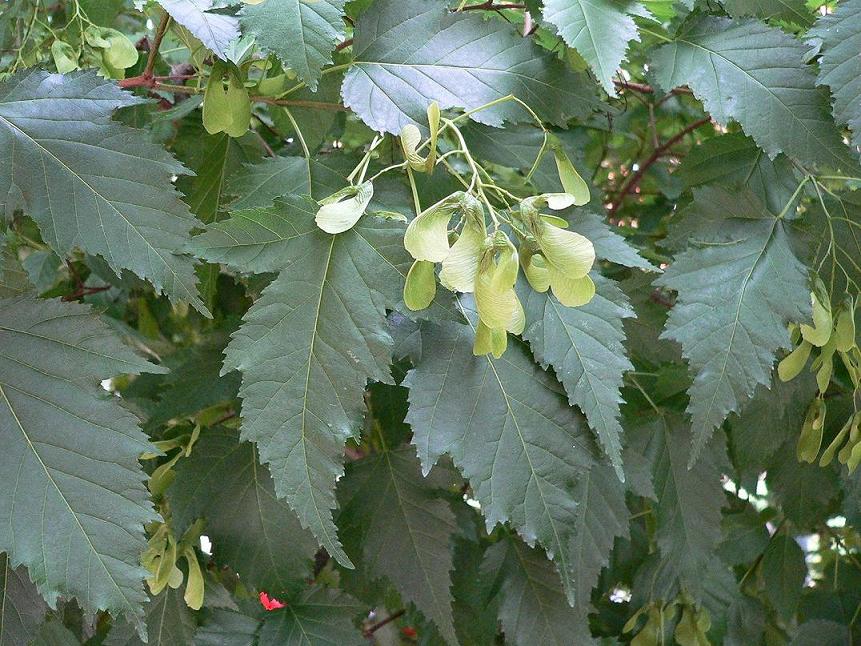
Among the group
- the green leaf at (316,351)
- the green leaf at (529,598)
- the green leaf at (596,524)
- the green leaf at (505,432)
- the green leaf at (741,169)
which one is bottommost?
the green leaf at (529,598)

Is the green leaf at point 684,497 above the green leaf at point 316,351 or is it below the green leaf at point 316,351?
below

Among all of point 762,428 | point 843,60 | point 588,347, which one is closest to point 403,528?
point 588,347

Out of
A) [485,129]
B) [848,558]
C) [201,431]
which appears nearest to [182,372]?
[201,431]

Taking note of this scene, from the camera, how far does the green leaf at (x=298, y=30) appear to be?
45 cm

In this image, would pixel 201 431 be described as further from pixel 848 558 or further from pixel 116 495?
pixel 848 558

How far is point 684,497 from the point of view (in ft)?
2.14

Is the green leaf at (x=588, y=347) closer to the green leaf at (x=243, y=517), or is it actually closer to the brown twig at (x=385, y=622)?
the green leaf at (x=243, y=517)

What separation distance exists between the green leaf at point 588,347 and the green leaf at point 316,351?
9 cm

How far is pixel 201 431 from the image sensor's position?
25.0 inches

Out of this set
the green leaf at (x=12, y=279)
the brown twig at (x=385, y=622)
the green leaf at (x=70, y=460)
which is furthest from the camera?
the brown twig at (x=385, y=622)

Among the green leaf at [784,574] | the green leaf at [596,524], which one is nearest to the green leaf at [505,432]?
the green leaf at [596,524]

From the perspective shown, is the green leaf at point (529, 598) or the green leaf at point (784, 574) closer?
the green leaf at point (529, 598)

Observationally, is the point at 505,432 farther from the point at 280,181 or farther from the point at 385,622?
the point at 385,622

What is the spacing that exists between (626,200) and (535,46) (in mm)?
634
